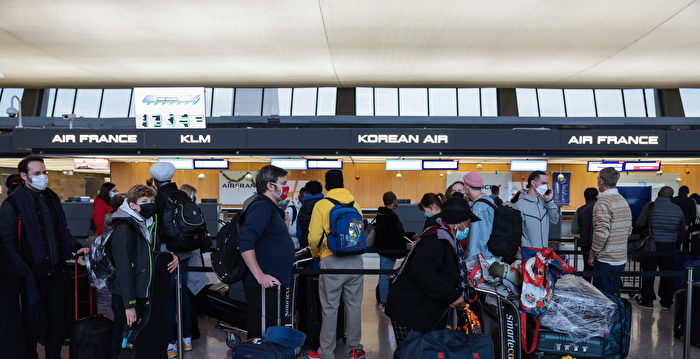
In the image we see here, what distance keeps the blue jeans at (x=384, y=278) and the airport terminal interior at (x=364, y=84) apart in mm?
185

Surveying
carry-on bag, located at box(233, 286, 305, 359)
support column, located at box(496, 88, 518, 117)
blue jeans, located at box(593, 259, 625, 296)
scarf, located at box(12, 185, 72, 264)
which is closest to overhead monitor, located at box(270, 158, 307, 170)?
blue jeans, located at box(593, 259, 625, 296)

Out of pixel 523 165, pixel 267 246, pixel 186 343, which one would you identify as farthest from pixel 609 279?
pixel 523 165

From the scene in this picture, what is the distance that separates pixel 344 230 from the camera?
408 cm

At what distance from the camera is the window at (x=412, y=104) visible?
2233 centimetres

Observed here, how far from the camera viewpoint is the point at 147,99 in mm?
11859

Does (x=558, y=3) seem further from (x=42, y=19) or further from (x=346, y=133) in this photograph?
(x=42, y=19)

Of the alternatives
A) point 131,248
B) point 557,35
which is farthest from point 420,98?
point 131,248

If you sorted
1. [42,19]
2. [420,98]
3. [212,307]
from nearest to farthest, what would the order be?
[212,307] → [42,19] → [420,98]

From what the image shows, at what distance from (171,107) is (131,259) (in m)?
9.29

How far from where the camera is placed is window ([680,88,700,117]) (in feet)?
67.0

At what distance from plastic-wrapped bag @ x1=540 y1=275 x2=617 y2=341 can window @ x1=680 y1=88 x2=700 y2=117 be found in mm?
21565

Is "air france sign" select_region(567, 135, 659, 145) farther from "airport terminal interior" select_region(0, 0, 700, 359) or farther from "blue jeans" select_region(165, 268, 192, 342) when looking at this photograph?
"blue jeans" select_region(165, 268, 192, 342)

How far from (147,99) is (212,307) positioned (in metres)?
8.23

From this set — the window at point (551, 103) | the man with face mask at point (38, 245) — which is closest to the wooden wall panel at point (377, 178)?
the window at point (551, 103)
